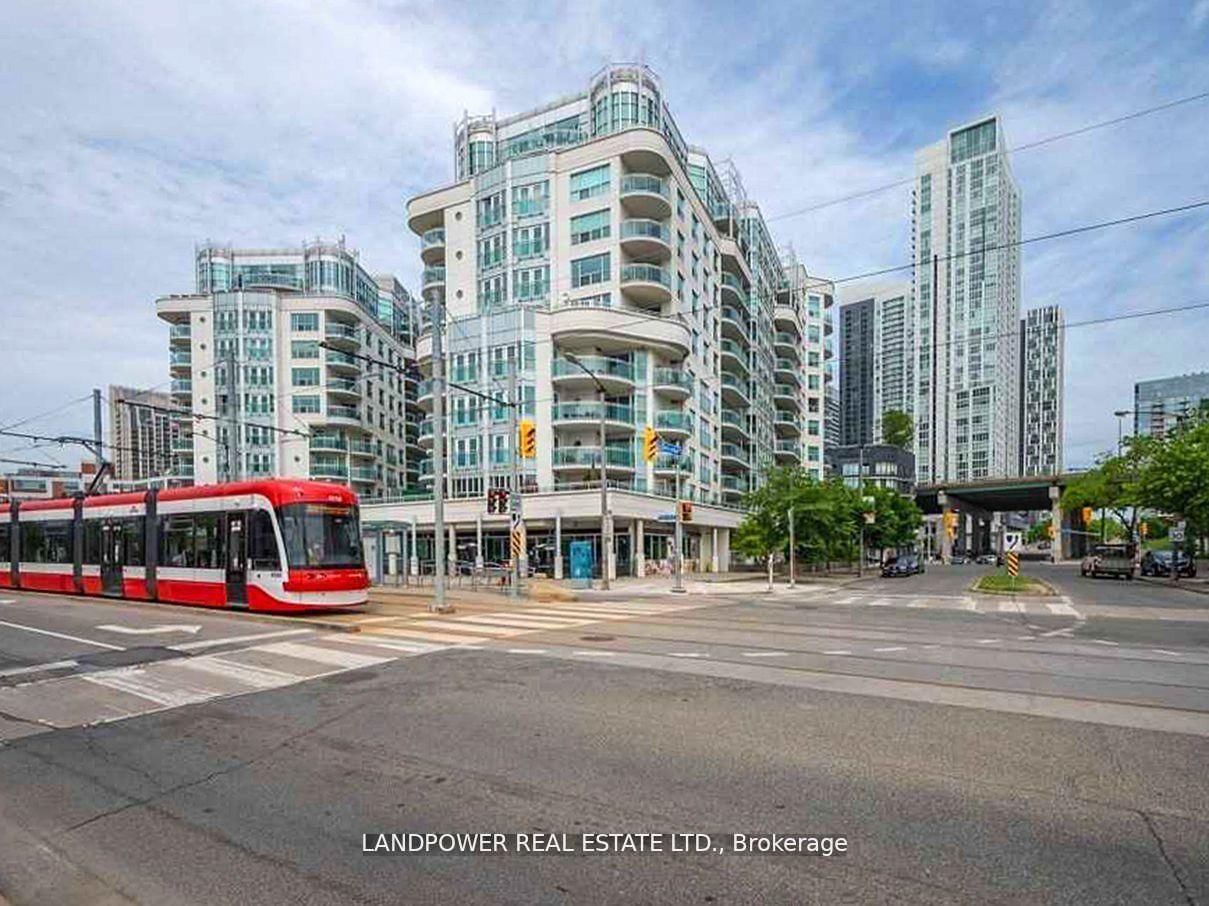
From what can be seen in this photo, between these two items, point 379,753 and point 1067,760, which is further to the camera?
point 379,753

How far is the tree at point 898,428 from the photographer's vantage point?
347 feet

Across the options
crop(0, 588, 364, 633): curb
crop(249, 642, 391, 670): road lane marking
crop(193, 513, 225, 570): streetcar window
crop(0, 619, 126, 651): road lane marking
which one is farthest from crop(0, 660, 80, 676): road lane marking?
crop(193, 513, 225, 570): streetcar window

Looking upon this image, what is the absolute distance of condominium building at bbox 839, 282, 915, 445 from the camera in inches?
4796

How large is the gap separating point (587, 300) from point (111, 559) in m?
32.7

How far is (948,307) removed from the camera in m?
→ 93.9

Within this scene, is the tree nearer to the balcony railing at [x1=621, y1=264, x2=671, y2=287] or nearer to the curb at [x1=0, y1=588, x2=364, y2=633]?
the balcony railing at [x1=621, y1=264, x2=671, y2=287]

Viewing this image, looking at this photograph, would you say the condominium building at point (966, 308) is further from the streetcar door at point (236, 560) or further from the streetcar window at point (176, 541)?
the streetcar window at point (176, 541)

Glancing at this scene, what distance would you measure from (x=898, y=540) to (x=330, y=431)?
5572cm

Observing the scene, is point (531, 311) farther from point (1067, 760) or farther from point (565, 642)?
point (1067, 760)

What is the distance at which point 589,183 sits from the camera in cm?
4772

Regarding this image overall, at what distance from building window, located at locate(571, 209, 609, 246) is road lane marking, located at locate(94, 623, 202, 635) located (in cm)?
3815

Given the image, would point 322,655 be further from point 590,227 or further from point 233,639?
point 590,227

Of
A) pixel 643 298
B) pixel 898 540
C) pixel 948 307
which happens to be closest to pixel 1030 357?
pixel 948 307

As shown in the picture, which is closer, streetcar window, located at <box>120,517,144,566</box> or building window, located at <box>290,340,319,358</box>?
streetcar window, located at <box>120,517,144,566</box>
